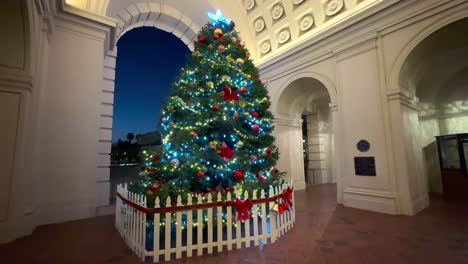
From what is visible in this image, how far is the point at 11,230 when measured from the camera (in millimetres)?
4152

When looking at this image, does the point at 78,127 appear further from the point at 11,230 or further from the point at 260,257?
the point at 260,257

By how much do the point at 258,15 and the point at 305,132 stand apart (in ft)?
23.6

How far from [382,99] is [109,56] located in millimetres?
8612

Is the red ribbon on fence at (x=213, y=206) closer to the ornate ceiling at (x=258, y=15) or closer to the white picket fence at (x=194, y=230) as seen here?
the white picket fence at (x=194, y=230)

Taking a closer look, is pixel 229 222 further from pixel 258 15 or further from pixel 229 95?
pixel 258 15

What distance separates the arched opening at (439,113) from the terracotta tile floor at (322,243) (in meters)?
1.86

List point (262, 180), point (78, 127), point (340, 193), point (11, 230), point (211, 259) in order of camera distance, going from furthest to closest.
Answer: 1. point (340, 193)
2. point (78, 127)
3. point (262, 180)
4. point (11, 230)
5. point (211, 259)

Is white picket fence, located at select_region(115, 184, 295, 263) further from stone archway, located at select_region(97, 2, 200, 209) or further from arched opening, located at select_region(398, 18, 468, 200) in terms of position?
arched opening, located at select_region(398, 18, 468, 200)

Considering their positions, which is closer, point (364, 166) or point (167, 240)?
point (167, 240)

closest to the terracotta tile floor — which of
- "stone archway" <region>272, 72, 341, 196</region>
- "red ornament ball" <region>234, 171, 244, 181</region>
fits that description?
"red ornament ball" <region>234, 171, 244, 181</region>

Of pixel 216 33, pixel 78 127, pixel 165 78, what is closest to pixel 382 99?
pixel 216 33

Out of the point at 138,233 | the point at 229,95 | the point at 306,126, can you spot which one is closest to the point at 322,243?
the point at 138,233

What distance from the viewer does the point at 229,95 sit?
4727 millimetres

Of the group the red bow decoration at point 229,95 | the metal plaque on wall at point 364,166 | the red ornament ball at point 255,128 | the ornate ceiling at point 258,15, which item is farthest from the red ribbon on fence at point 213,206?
the ornate ceiling at point 258,15
